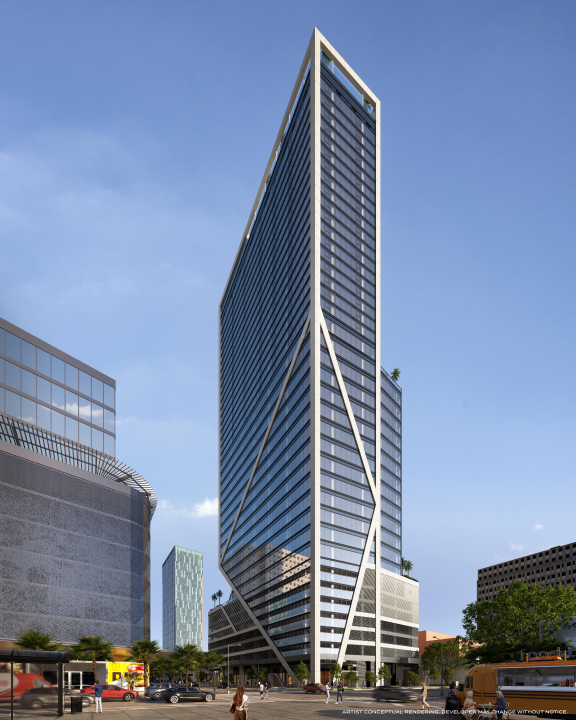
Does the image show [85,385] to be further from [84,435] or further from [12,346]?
[12,346]

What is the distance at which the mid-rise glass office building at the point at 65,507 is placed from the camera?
281ft

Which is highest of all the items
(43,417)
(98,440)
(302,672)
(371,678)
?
(43,417)

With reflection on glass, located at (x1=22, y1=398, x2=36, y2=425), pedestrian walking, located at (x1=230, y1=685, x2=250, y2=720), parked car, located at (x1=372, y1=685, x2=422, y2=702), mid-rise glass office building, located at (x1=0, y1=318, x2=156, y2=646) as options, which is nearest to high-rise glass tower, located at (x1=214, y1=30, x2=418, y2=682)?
mid-rise glass office building, located at (x1=0, y1=318, x2=156, y2=646)

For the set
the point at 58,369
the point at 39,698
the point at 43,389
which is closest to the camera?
the point at 39,698

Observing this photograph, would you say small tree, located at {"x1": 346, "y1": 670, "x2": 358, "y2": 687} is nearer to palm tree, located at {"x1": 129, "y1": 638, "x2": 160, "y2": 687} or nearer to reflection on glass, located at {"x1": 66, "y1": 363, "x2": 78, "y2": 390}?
palm tree, located at {"x1": 129, "y1": 638, "x2": 160, "y2": 687}

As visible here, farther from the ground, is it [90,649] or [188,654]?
[90,649]

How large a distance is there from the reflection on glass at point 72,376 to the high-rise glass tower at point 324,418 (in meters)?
38.3

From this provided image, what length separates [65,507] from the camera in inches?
3691

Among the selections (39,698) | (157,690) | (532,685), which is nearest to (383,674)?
(157,690)

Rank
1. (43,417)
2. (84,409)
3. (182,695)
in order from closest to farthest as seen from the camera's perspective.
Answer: (182,695), (43,417), (84,409)

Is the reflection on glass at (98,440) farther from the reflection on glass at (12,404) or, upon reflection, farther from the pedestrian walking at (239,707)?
Answer: the pedestrian walking at (239,707)

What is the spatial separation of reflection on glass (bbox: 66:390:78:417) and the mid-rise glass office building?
0.57 ft

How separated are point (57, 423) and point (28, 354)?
12039 mm

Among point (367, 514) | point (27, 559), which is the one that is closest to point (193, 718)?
point (27, 559)
